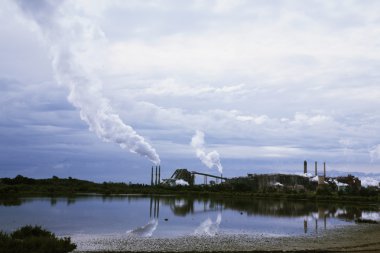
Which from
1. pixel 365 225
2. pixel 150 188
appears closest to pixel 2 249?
pixel 365 225

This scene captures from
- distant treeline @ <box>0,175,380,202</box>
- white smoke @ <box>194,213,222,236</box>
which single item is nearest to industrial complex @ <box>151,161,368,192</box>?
distant treeline @ <box>0,175,380,202</box>

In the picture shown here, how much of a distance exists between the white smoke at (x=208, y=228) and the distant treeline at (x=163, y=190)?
4441 cm

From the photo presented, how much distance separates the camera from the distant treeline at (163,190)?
269 feet

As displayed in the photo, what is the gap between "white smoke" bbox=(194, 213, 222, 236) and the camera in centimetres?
3295

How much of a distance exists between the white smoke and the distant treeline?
44.4 metres

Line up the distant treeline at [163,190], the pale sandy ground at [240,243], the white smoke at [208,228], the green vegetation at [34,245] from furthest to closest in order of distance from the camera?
the distant treeline at [163,190], the white smoke at [208,228], the pale sandy ground at [240,243], the green vegetation at [34,245]

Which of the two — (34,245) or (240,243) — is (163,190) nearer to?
(240,243)

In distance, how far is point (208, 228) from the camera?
3600cm

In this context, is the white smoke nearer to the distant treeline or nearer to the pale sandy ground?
the pale sandy ground

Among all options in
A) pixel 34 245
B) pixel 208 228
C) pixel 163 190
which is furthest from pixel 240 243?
pixel 163 190

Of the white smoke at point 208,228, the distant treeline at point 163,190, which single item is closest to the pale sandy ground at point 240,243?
the white smoke at point 208,228

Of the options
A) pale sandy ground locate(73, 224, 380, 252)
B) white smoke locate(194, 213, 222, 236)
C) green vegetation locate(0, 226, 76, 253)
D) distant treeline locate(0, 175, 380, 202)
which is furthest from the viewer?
distant treeline locate(0, 175, 380, 202)

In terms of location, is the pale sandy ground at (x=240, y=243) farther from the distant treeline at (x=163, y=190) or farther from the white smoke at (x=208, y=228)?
the distant treeline at (x=163, y=190)

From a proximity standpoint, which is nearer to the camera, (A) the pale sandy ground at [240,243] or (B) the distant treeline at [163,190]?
(A) the pale sandy ground at [240,243]
